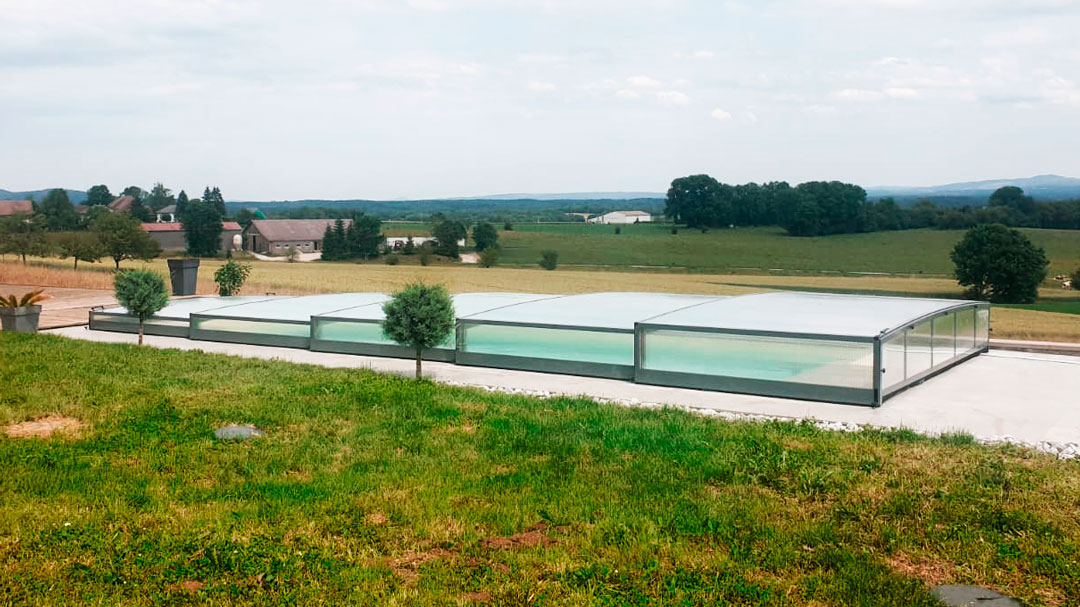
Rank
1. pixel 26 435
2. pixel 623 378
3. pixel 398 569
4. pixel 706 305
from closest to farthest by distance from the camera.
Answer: pixel 398 569, pixel 26 435, pixel 623 378, pixel 706 305

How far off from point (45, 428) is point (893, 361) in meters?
13.2

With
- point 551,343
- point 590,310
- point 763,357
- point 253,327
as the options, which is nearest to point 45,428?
point 551,343

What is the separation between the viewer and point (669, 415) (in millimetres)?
13461

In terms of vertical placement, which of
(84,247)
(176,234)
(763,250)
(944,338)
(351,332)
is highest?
(176,234)

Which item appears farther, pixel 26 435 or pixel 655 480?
pixel 26 435

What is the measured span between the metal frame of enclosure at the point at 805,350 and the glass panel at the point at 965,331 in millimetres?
50

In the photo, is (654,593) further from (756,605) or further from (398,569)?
(398,569)

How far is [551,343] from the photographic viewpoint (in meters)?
18.9

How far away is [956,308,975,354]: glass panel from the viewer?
19489 mm

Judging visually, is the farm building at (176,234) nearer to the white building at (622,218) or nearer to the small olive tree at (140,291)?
the white building at (622,218)

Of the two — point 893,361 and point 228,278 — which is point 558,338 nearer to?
point 893,361

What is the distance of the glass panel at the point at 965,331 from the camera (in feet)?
63.9

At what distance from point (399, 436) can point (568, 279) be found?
4371 cm

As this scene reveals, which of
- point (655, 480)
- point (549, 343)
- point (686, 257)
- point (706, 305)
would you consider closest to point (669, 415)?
point (655, 480)
